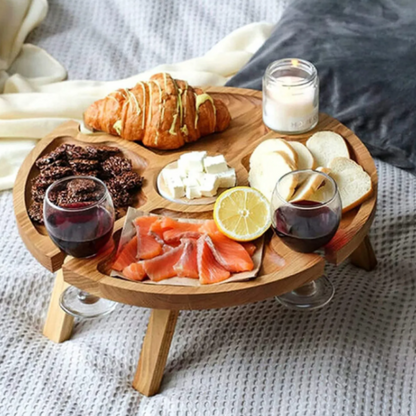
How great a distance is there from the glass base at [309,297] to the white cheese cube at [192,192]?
356mm

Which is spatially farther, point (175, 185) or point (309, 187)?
point (175, 185)

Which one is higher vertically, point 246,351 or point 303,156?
point 303,156

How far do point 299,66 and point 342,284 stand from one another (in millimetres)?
597

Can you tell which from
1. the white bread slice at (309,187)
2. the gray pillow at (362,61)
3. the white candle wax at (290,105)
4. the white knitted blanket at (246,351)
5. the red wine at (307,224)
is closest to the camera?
the red wine at (307,224)

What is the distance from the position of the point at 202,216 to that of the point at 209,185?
8cm

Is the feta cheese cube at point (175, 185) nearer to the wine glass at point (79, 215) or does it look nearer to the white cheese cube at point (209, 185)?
the white cheese cube at point (209, 185)

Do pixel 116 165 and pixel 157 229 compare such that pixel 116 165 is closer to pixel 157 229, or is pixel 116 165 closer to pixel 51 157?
pixel 51 157

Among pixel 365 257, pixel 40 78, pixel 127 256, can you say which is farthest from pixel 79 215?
pixel 40 78

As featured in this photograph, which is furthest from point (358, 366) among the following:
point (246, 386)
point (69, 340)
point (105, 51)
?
point (105, 51)

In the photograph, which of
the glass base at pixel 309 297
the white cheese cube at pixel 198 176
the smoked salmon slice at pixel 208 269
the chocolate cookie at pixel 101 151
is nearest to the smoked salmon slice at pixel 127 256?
the smoked salmon slice at pixel 208 269

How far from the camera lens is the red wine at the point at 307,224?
1452mm

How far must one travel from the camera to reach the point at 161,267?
1.51 metres

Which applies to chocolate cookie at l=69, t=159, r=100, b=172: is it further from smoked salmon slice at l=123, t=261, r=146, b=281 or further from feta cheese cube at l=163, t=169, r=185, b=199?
smoked salmon slice at l=123, t=261, r=146, b=281

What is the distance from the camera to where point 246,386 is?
169 centimetres
